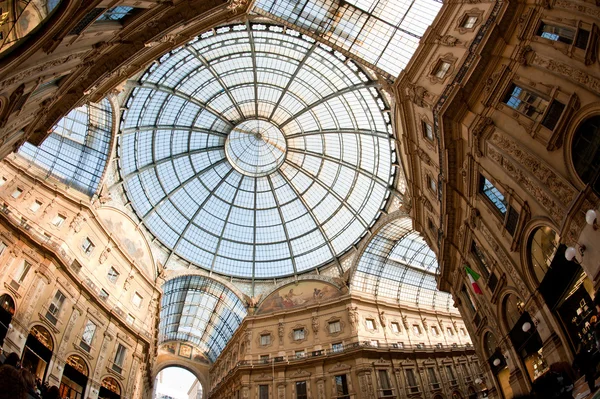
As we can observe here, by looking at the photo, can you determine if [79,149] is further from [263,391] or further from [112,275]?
[263,391]

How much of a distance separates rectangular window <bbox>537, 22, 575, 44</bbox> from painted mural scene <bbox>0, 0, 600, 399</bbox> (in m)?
0.09

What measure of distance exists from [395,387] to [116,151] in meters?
38.1

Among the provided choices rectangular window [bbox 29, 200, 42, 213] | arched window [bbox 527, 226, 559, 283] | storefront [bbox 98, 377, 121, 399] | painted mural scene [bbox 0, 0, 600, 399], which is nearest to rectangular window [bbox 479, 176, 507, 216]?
painted mural scene [bbox 0, 0, 600, 399]

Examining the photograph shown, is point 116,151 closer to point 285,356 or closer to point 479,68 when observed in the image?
point 285,356

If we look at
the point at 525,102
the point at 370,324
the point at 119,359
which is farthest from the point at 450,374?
the point at 525,102

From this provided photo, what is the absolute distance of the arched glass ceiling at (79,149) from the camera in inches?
1281

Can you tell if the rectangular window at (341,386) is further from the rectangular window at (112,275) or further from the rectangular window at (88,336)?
the rectangular window at (112,275)

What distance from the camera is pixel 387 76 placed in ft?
91.4

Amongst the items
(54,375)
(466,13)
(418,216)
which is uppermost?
(466,13)

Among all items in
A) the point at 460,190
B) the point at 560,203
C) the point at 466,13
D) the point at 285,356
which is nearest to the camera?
the point at 560,203

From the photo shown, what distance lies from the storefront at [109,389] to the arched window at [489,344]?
30.8 m

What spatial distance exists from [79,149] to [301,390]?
33202 mm

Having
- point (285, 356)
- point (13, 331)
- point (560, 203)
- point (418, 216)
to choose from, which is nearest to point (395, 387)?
point (285, 356)

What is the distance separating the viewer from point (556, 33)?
15.4 meters
